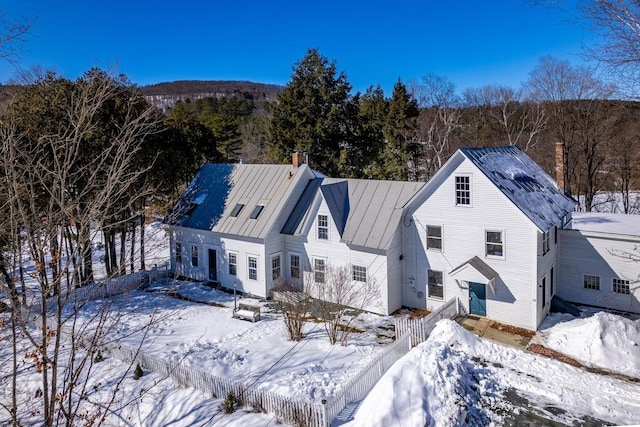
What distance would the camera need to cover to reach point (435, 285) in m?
18.6

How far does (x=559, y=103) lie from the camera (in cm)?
3167

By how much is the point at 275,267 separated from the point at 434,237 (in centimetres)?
774

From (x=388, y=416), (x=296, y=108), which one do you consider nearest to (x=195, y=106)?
(x=296, y=108)

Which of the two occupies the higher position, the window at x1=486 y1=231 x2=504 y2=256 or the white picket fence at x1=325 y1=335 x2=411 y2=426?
the window at x1=486 y1=231 x2=504 y2=256

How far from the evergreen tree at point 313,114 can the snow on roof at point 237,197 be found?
12713mm

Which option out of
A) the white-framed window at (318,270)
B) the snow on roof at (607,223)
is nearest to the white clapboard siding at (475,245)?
the white-framed window at (318,270)

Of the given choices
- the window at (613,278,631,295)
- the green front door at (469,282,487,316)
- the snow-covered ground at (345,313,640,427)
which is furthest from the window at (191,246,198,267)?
the window at (613,278,631,295)

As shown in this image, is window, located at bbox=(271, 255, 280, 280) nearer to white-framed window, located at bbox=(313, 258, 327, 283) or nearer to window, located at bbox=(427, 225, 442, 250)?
white-framed window, located at bbox=(313, 258, 327, 283)

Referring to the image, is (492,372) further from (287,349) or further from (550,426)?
(287,349)

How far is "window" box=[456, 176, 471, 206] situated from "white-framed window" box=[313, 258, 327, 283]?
6.68 metres

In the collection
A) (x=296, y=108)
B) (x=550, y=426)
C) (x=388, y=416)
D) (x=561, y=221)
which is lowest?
(x=550, y=426)

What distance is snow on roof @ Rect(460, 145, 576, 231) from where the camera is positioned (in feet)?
54.8

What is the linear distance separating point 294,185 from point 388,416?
13369mm

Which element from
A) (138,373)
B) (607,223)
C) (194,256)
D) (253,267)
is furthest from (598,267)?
(194,256)
